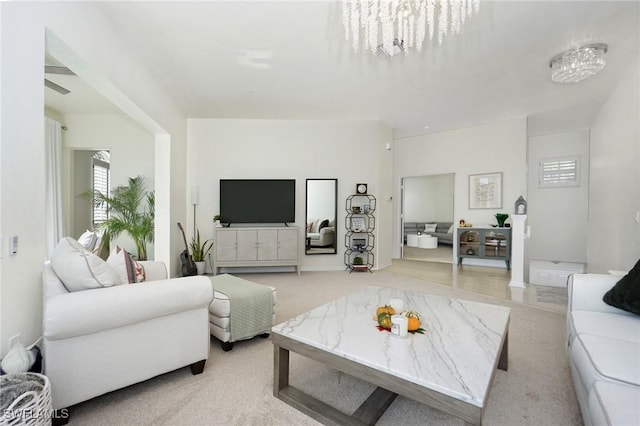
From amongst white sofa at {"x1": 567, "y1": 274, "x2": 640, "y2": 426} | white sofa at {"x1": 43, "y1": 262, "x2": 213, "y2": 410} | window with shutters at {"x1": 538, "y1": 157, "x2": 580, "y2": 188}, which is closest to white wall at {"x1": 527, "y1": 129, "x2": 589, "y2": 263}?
window with shutters at {"x1": 538, "y1": 157, "x2": 580, "y2": 188}

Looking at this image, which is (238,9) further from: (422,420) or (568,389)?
(568,389)

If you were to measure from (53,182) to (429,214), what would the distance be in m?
9.58

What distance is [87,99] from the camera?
4438 mm

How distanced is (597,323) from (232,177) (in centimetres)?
503

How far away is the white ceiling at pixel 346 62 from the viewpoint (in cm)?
Result: 251

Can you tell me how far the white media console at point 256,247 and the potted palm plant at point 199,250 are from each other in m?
0.24

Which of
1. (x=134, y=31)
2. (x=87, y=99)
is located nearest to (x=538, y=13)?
(x=134, y=31)

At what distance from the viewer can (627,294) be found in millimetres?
1791

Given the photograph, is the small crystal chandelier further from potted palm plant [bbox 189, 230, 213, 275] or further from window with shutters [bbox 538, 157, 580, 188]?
potted palm plant [bbox 189, 230, 213, 275]

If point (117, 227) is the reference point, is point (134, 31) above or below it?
above

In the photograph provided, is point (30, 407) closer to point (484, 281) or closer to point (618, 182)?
point (484, 281)

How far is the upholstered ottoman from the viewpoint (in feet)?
A: 7.54

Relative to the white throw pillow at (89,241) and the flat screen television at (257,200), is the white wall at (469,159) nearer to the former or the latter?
the flat screen television at (257,200)

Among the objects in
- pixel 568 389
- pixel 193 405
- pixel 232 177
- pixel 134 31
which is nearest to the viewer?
pixel 193 405
